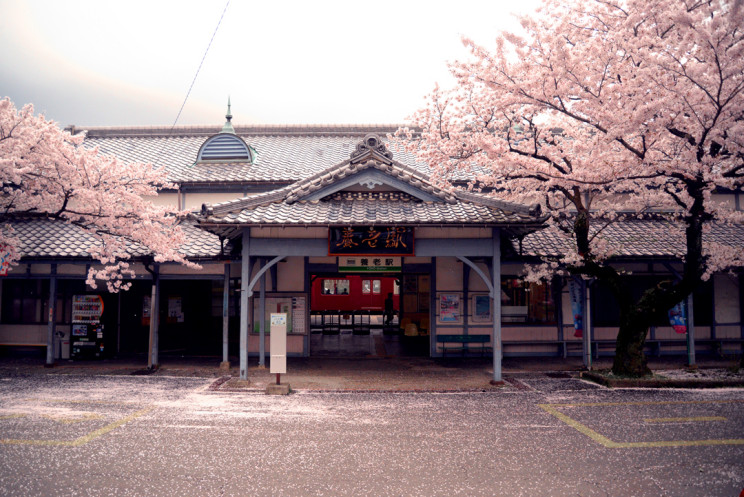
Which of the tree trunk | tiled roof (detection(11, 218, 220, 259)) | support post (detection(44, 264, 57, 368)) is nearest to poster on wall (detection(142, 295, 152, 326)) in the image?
support post (detection(44, 264, 57, 368))

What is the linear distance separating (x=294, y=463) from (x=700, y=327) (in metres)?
13.6

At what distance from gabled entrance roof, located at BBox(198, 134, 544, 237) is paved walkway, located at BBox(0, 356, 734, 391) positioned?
145 inches

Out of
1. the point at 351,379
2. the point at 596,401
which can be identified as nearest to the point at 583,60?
the point at 596,401

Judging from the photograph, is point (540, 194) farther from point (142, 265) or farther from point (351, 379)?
point (142, 265)

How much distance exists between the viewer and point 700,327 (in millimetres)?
13891

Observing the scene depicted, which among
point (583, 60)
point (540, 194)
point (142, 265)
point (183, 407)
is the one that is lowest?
point (183, 407)

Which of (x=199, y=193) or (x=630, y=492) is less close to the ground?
(x=199, y=193)

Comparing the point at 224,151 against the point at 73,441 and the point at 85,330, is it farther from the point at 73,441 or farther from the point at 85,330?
the point at 73,441

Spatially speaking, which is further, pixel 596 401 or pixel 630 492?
pixel 596 401

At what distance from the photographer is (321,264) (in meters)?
13.8

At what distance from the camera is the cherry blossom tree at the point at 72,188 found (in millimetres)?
9250

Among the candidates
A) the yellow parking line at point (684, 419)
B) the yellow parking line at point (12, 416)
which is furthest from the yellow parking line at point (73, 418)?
the yellow parking line at point (684, 419)

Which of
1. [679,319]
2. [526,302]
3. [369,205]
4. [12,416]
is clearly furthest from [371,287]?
[12,416]

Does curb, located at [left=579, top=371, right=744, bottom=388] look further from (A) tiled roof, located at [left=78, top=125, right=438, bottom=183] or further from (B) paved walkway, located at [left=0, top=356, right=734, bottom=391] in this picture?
(A) tiled roof, located at [left=78, top=125, right=438, bottom=183]
